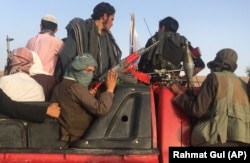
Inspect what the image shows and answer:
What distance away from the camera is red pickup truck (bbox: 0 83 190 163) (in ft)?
10.7

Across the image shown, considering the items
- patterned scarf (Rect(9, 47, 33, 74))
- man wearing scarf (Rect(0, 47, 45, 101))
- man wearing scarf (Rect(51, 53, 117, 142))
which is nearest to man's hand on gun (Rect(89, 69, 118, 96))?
man wearing scarf (Rect(51, 53, 117, 142))

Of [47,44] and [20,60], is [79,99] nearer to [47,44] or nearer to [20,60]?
[20,60]

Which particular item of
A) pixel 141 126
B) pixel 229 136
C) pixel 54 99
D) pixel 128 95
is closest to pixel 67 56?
pixel 54 99

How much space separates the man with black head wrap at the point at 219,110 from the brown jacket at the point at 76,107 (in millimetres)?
683

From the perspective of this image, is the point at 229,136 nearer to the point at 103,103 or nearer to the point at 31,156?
the point at 103,103

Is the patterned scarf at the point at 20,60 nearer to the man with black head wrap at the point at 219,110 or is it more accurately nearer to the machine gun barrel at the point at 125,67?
the machine gun barrel at the point at 125,67

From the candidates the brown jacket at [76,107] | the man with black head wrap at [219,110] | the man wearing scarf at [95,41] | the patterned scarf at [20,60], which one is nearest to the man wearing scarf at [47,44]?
the man wearing scarf at [95,41]

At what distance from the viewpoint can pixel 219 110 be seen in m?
3.43

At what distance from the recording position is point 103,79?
153 inches

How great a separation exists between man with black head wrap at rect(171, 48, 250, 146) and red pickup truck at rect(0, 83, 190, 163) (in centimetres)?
12

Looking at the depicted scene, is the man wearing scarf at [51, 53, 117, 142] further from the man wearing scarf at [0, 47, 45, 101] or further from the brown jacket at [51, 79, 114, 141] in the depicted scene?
the man wearing scarf at [0, 47, 45, 101]

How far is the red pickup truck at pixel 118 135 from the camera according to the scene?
327cm

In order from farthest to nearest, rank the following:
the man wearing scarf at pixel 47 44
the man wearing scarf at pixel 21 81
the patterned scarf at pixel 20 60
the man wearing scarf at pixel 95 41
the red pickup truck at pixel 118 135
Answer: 1. the man wearing scarf at pixel 47 44
2. the man wearing scarf at pixel 95 41
3. the patterned scarf at pixel 20 60
4. the man wearing scarf at pixel 21 81
5. the red pickup truck at pixel 118 135

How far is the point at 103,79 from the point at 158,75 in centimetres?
77
